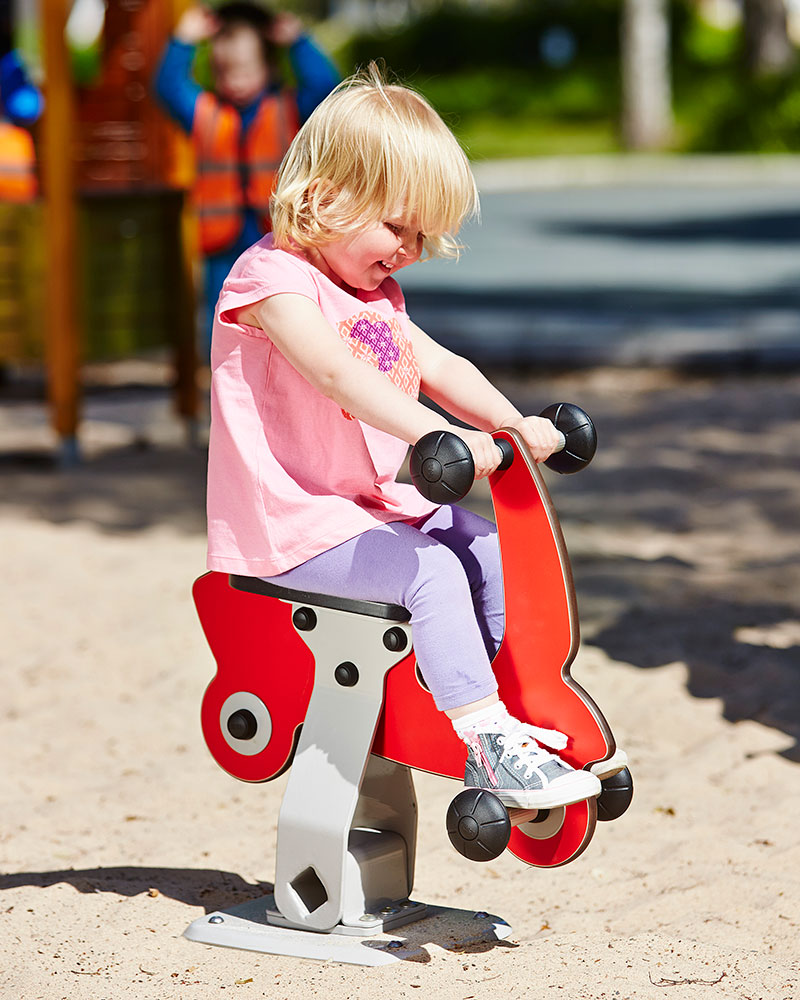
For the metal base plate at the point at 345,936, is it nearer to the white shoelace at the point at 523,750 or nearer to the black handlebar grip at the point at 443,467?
the white shoelace at the point at 523,750

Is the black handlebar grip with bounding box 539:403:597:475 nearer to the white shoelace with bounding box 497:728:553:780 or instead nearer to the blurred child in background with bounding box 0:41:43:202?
the white shoelace with bounding box 497:728:553:780

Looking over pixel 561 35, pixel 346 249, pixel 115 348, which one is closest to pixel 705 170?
pixel 561 35

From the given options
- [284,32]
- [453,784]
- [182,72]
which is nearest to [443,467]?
[453,784]

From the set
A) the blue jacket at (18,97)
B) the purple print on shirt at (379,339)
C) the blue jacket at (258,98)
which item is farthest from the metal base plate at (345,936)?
the blue jacket at (18,97)

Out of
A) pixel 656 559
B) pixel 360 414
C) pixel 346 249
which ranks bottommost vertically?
pixel 656 559

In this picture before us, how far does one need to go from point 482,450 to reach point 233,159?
4198mm

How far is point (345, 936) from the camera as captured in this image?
2.61m

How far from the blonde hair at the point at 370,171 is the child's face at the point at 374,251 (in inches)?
0.7

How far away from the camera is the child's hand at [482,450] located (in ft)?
7.68

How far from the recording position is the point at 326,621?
258 centimetres

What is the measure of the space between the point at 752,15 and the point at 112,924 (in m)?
26.2

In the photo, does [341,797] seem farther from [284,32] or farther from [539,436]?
[284,32]

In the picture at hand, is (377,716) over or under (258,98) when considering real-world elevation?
under

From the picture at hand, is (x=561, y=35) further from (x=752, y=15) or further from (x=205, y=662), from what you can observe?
(x=205, y=662)
